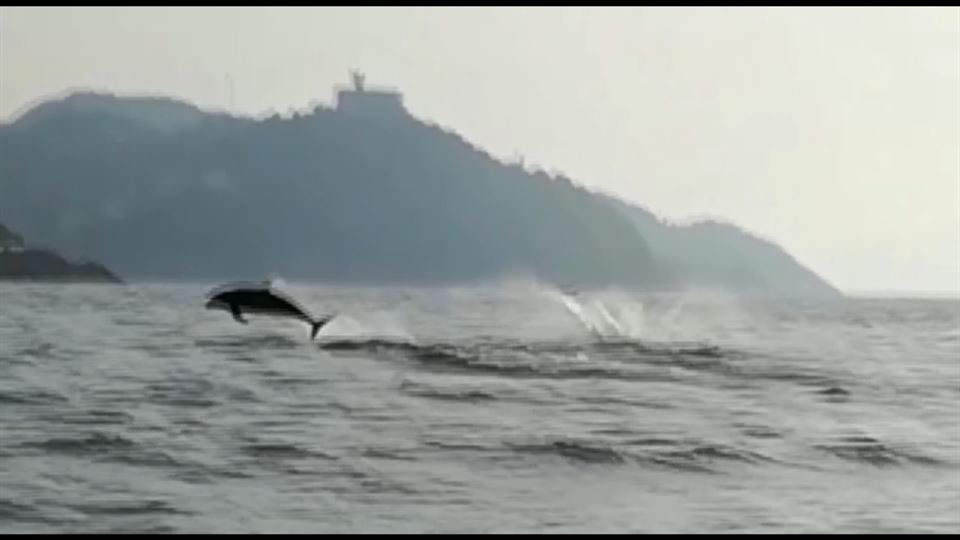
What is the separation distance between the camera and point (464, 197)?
390 centimetres

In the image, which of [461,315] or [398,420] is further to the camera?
[461,315]

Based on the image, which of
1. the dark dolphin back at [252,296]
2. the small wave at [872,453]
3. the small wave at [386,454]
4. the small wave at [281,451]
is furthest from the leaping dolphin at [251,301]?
the small wave at [872,453]

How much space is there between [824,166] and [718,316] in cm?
57

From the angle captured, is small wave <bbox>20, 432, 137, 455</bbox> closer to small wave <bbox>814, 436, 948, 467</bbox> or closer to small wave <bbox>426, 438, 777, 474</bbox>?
small wave <bbox>426, 438, 777, 474</bbox>

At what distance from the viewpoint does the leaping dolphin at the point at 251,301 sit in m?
3.80

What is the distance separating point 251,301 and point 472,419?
0.76 metres

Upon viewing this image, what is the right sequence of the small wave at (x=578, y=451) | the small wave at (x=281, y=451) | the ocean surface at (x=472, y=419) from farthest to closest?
1. the small wave at (x=578, y=451)
2. the small wave at (x=281, y=451)
3. the ocean surface at (x=472, y=419)

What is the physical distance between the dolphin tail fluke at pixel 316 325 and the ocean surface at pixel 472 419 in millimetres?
33

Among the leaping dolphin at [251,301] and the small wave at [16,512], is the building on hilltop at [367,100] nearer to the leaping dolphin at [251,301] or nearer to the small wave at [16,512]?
the leaping dolphin at [251,301]

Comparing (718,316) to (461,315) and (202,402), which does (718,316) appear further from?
(202,402)

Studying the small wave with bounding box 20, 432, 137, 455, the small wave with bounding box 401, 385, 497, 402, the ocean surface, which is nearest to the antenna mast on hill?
the ocean surface

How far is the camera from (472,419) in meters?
3.82

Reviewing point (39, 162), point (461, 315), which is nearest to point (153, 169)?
point (39, 162)

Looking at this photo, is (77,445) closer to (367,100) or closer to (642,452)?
(367,100)
